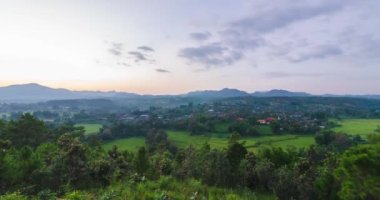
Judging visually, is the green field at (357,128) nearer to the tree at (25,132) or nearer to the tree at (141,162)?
the tree at (141,162)

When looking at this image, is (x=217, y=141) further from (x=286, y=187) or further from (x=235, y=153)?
(x=286, y=187)

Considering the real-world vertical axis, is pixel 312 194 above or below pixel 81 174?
below

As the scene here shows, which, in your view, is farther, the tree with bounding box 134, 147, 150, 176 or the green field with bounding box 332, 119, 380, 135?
the green field with bounding box 332, 119, 380, 135

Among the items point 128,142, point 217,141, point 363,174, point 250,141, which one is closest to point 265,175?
point 363,174

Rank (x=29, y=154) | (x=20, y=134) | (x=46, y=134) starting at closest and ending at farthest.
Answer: (x=29, y=154) < (x=20, y=134) < (x=46, y=134)

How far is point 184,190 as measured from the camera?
39.0ft

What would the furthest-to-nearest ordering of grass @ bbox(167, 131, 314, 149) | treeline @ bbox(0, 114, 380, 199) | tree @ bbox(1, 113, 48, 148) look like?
grass @ bbox(167, 131, 314, 149), tree @ bbox(1, 113, 48, 148), treeline @ bbox(0, 114, 380, 199)

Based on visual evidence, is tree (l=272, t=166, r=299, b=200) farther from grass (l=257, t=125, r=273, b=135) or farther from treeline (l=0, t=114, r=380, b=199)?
grass (l=257, t=125, r=273, b=135)

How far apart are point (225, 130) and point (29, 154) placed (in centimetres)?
5520

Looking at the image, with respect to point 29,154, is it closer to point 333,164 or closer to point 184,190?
point 184,190

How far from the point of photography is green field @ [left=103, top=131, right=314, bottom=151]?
53.9 metres

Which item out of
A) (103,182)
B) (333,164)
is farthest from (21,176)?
(333,164)

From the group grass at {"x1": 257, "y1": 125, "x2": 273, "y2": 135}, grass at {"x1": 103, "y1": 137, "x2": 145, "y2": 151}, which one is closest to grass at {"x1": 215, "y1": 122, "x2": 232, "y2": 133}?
grass at {"x1": 257, "y1": 125, "x2": 273, "y2": 135}

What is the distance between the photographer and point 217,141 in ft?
189
